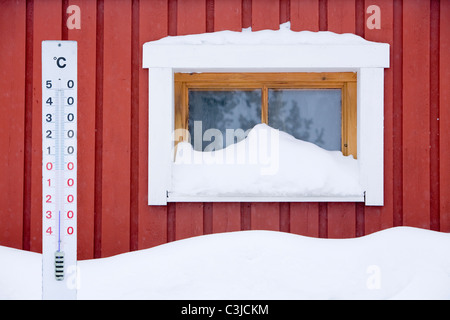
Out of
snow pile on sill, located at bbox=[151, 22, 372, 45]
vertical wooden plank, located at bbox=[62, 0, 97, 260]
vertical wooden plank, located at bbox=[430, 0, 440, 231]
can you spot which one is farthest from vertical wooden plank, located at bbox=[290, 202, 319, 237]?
vertical wooden plank, located at bbox=[62, 0, 97, 260]

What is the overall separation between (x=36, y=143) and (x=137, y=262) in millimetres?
1231

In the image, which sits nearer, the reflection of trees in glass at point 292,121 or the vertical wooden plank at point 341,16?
the vertical wooden plank at point 341,16

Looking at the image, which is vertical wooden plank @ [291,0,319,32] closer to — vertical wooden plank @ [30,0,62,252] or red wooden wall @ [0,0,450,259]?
red wooden wall @ [0,0,450,259]

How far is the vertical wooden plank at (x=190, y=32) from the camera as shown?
9.22 feet

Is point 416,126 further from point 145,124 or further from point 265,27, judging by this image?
point 145,124

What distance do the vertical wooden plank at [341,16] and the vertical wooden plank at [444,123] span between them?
0.68 meters

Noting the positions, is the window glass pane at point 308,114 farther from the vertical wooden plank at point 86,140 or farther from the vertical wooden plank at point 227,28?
the vertical wooden plank at point 86,140

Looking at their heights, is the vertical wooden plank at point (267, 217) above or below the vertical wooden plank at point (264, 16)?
below

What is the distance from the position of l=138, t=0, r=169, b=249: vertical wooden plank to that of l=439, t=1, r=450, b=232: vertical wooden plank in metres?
2.09

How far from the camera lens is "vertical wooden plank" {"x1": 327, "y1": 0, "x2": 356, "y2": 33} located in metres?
2.81

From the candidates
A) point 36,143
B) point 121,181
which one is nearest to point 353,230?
point 121,181

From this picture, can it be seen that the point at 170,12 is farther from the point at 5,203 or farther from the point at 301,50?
the point at 5,203

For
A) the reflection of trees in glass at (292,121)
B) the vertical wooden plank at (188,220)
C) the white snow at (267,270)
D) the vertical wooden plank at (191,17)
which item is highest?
the vertical wooden plank at (191,17)

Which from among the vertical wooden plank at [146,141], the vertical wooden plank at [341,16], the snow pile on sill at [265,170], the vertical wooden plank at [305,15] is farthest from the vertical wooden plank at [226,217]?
the vertical wooden plank at [341,16]
